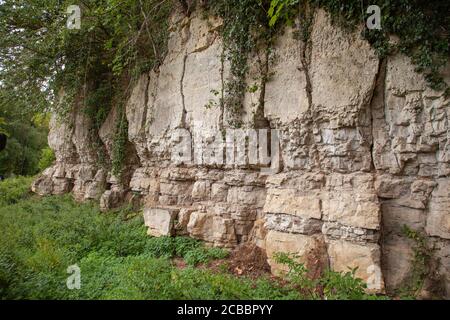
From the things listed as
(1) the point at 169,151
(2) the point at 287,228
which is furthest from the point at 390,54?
(1) the point at 169,151

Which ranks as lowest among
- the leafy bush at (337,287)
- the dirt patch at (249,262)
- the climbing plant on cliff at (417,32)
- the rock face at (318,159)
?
the dirt patch at (249,262)

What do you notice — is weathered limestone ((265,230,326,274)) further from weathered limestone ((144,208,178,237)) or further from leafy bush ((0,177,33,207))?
leafy bush ((0,177,33,207))

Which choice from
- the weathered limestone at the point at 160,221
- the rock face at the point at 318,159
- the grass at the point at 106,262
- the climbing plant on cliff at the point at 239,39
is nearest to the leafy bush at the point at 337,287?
the grass at the point at 106,262

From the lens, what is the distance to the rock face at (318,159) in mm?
4352

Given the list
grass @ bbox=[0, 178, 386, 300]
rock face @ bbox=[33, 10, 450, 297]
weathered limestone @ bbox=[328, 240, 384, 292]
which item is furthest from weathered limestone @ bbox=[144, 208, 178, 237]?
weathered limestone @ bbox=[328, 240, 384, 292]

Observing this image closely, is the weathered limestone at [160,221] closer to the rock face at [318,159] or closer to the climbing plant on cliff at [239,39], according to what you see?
the rock face at [318,159]

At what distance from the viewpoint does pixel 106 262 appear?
592 cm

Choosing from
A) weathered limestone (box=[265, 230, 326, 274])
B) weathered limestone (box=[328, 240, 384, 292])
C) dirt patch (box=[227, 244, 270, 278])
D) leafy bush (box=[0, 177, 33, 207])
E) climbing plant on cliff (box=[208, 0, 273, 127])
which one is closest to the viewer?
weathered limestone (box=[328, 240, 384, 292])

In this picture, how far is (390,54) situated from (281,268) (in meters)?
4.05

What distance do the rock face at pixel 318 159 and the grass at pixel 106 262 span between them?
1.88ft

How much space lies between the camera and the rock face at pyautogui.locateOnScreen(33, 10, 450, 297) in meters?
4.35

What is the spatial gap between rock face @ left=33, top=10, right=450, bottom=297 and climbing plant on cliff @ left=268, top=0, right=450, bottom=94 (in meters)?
0.17

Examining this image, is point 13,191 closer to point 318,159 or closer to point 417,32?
point 318,159
